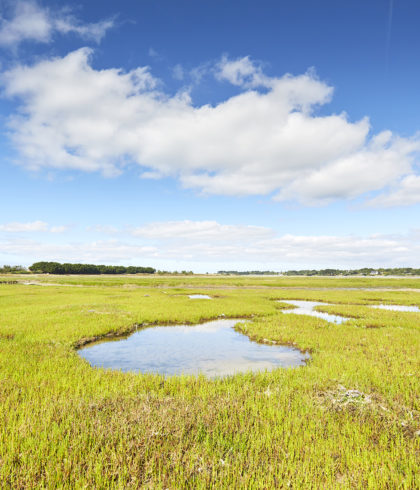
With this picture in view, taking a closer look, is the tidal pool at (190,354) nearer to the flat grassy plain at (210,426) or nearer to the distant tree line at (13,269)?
the flat grassy plain at (210,426)

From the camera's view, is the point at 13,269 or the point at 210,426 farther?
the point at 13,269

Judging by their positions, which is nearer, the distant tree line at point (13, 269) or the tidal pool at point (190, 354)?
the tidal pool at point (190, 354)

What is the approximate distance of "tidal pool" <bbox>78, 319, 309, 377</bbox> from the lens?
12758 millimetres

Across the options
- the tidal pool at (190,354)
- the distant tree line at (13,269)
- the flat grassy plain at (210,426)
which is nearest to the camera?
the flat grassy plain at (210,426)

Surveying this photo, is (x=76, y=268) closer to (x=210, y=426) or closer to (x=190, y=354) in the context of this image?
(x=190, y=354)

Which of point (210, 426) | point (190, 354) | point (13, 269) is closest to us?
point (210, 426)

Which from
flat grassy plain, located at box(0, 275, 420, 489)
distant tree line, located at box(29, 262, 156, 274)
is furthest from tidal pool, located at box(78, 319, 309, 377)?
distant tree line, located at box(29, 262, 156, 274)

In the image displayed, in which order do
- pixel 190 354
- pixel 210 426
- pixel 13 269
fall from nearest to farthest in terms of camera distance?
pixel 210 426, pixel 190 354, pixel 13 269

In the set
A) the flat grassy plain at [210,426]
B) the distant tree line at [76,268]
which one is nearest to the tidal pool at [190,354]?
the flat grassy plain at [210,426]

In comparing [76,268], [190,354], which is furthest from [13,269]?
[190,354]

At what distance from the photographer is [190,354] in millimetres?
14812

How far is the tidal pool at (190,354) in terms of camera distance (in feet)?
41.9

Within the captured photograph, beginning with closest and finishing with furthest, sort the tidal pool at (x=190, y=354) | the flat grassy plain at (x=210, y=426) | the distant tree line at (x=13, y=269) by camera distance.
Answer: the flat grassy plain at (x=210, y=426) → the tidal pool at (x=190, y=354) → the distant tree line at (x=13, y=269)

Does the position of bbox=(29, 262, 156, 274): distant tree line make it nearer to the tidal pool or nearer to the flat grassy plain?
the tidal pool
